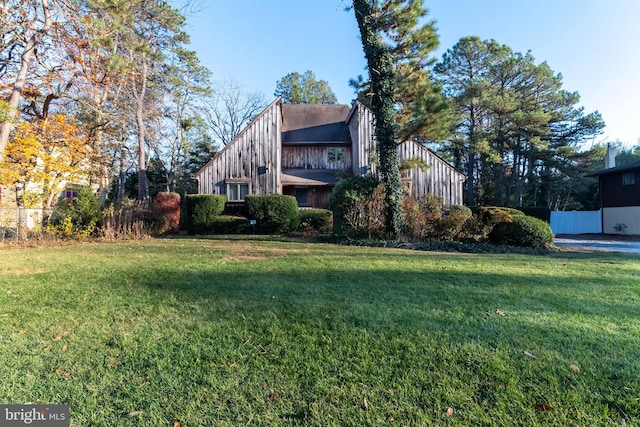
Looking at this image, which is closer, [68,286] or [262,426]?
[262,426]

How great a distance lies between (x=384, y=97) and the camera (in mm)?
11070

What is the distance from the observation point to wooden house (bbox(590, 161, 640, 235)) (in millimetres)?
19844

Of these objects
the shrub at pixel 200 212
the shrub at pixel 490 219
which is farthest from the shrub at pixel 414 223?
the shrub at pixel 200 212

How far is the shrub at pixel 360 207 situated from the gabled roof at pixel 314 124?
9.56 metres

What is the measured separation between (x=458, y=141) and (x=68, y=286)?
26.8 m

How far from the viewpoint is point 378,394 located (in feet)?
7.26

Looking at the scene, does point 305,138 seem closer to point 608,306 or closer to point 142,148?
point 142,148

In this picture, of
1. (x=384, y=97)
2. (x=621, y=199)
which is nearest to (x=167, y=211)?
(x=384, y=97)

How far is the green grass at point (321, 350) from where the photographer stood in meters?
2.08

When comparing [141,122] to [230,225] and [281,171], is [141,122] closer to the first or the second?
[281,171]

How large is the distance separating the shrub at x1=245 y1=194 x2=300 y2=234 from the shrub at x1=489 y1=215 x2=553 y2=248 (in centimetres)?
830

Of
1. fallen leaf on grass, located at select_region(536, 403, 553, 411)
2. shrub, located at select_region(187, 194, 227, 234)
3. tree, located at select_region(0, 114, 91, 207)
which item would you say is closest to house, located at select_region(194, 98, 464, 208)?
shrub, located at select_region(187, 194, 227, 234)

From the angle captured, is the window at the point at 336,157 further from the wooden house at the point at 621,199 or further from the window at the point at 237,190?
the wooden house at the point at 621,199

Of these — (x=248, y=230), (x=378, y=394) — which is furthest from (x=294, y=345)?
(x=248, y=230)
